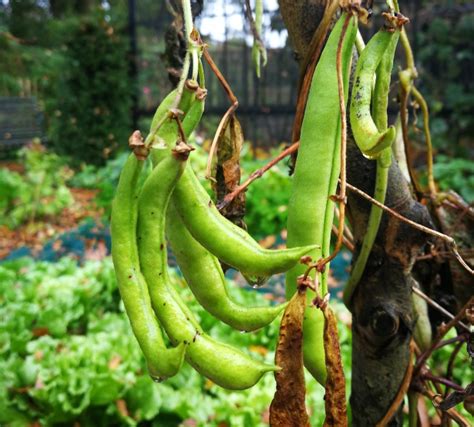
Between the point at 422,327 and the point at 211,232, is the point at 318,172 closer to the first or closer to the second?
the point at 211,232

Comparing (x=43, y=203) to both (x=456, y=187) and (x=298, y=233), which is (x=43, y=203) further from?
(x=298, y=233)

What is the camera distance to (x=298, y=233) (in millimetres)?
542

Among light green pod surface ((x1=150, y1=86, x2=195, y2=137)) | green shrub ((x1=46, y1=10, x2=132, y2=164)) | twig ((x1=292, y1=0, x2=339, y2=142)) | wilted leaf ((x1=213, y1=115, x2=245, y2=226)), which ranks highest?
twig ((x1=292, y1=0, x2=339, y2=142))

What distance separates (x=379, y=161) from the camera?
2.09ft

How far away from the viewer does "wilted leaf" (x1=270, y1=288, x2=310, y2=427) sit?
0.49 meters

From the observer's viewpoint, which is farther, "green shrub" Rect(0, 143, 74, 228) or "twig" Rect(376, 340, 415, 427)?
"green shrub" Rect(0, 143, 74, 228)

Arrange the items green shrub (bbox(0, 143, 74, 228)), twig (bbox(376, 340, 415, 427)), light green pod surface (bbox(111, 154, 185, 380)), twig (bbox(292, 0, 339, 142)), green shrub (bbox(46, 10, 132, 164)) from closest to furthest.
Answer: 1. light green pod surface (bbox(111, 154, 185, 380))
2. twig (bbox(292, 0, 339, 142))
3. twig (bbox(376, 340, 415, 427))
4. green shrub (bbox(0, 143, 74, 228))
5. green shrub (bbox(46, 10, 132, 164))

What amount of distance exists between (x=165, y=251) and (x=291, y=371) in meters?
0.15

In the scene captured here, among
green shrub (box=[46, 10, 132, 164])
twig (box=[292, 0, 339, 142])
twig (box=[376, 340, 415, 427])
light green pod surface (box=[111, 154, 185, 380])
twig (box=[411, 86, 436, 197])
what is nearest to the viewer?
light green pod surface (box=[111, 154, 185, 380])

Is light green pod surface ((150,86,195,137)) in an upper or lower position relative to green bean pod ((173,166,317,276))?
upper

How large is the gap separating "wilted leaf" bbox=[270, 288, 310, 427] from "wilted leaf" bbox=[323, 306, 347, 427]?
2 cm

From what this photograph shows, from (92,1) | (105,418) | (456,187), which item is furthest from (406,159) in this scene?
(92,1)

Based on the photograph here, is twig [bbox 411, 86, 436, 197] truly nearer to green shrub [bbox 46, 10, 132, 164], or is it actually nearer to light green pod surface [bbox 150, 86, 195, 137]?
light green pod surface [bbox 150, 86, 195, 137]

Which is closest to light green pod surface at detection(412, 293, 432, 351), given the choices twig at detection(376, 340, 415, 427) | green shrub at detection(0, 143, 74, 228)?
twig at detection(376, 340, 415, 427)
